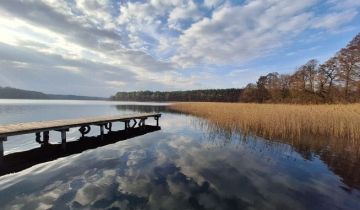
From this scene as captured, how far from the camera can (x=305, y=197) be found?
540cm

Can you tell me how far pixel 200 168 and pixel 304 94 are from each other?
37.1 m

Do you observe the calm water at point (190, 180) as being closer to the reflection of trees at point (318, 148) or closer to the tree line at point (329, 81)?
the reflection of trees at point (318, 148)

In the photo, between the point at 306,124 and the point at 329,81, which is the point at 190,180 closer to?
the point at 306,124

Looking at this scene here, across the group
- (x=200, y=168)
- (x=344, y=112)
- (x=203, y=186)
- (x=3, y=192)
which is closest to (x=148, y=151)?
(x=200, y=168)

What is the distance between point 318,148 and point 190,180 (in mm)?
6955

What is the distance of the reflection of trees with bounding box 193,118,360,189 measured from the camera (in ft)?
24.0

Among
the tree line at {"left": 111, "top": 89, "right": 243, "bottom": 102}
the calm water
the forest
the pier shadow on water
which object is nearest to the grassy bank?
the calm water

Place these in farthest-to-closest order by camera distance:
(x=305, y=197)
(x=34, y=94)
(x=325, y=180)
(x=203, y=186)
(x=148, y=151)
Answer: (x=34, y=94)
(x=148, y=151)
(x=325, y=180)
(x=203, y=186)
(x=305, y=197)

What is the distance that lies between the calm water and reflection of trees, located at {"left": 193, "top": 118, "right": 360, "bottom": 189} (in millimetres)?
41

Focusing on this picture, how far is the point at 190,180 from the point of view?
20.8 feet

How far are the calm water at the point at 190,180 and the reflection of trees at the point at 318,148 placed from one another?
0.13 ft

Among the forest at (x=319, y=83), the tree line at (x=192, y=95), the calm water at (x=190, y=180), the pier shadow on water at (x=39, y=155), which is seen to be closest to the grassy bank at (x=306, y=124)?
the calm water at (x=190, y=180)

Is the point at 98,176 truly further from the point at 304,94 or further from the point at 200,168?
the point at 304,94

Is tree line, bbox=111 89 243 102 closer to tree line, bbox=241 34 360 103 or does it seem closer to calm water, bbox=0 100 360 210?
tree line, bbox=241 34 360 103
